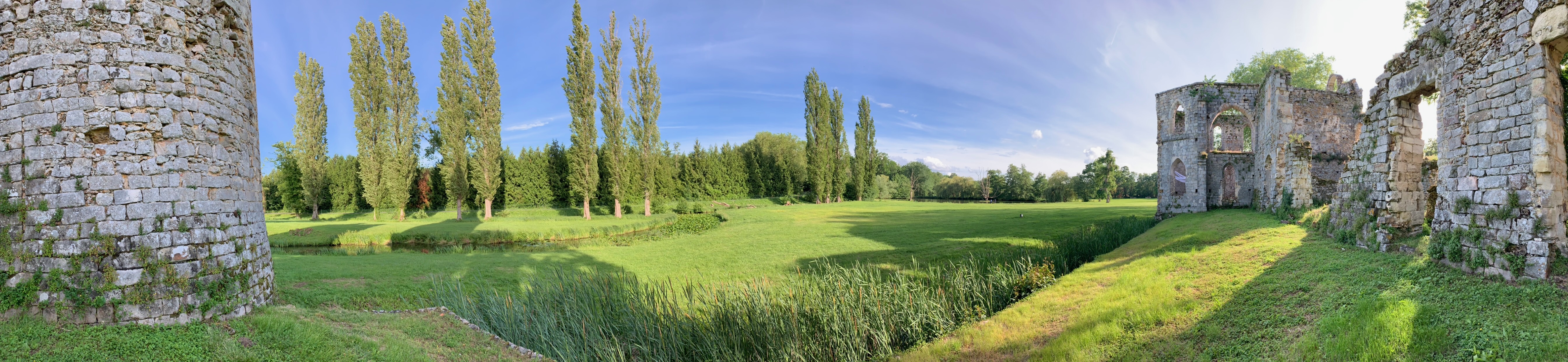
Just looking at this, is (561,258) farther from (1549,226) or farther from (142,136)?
(1549,226)

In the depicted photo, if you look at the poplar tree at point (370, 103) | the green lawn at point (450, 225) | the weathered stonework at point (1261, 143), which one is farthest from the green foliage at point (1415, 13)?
the poplar tree at point (370, 103)

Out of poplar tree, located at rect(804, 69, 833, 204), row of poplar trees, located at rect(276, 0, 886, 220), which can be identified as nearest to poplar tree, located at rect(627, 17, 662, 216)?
row of poplar trees, located at rect(276, 0, 886, 220)

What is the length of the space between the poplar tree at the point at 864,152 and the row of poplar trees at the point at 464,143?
13232mm

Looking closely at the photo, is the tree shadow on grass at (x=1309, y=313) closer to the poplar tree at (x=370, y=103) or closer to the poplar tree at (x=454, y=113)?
the poplar tree at (x=454, y=113)

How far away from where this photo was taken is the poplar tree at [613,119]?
24.4 m

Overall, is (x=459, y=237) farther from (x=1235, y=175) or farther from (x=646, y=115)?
(x=1235, y=175)

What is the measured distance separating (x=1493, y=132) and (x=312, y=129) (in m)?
36.6

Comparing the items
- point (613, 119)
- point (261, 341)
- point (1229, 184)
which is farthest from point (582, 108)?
point (1229, 184)

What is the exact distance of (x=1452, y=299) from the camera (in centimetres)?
422

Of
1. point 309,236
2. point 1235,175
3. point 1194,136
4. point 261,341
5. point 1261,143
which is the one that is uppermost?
point 1194,136

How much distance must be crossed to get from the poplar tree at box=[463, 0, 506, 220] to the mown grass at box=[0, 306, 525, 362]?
19864mm

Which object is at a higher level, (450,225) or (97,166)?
(97,166)

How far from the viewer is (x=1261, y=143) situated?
16547 millimetres

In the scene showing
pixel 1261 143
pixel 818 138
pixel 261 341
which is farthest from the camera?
pixel 818 138
